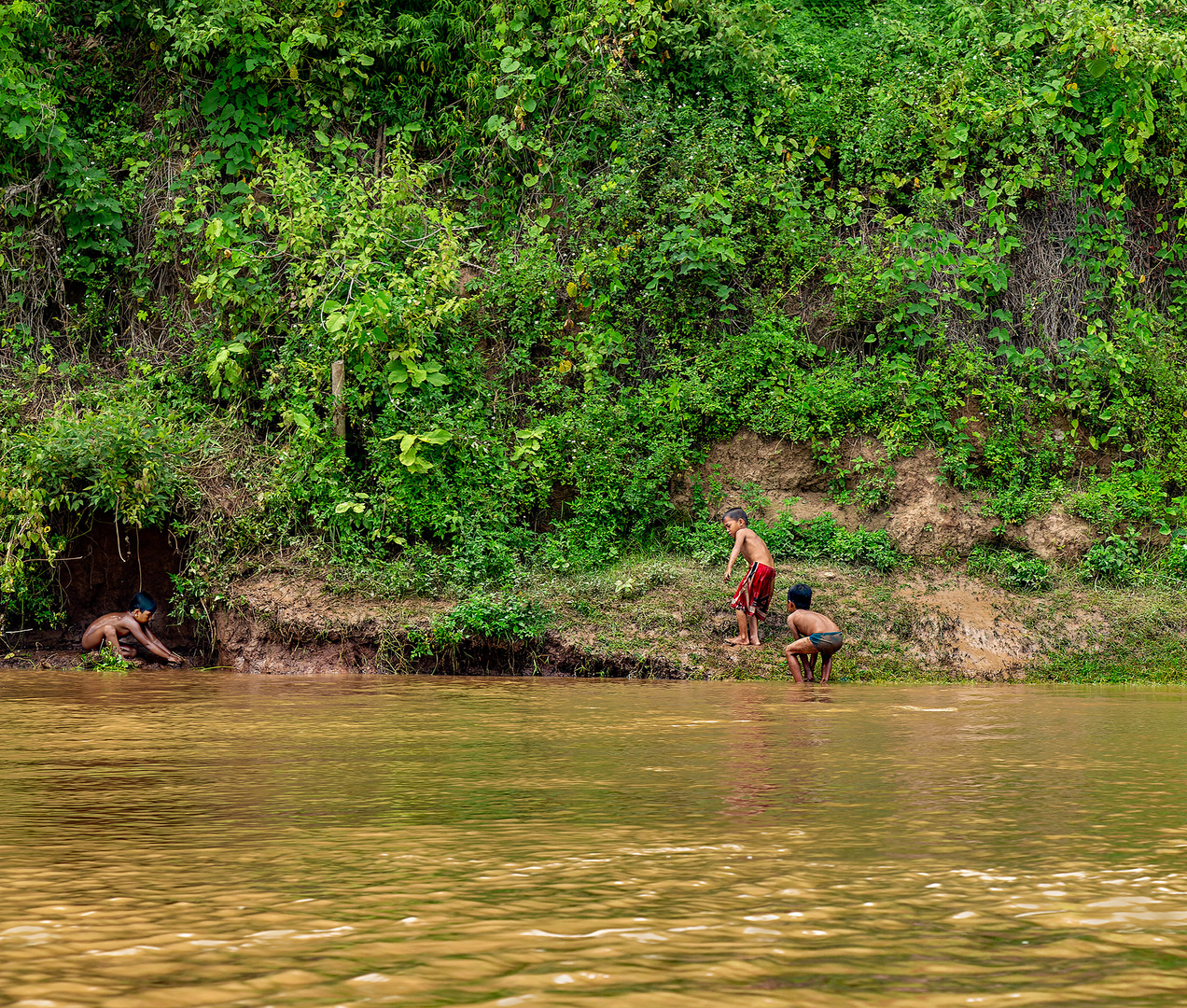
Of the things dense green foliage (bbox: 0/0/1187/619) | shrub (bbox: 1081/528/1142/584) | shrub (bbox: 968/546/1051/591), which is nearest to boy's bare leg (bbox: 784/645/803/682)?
dense green foliage (bbox: 0/0/1187/619)

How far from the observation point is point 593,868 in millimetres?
2643

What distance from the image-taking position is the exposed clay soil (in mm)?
12883

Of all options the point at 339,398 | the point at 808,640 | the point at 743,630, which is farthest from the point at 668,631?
the point at 339,398

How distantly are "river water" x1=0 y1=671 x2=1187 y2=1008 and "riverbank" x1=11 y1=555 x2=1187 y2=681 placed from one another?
5.00m

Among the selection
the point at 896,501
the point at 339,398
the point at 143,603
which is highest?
the point at 339,398

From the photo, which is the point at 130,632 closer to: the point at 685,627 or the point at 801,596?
the point at 685,627

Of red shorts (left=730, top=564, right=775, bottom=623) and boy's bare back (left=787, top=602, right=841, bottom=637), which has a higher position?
red shorts (left=730, top=564, right=775, bottom=623)

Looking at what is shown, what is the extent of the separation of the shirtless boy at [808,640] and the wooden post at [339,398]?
18.0 feet

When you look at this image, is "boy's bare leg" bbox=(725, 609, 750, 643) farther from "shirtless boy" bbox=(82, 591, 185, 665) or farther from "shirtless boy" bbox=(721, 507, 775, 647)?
"shirtless boy" bbox=(82, 591, 185, 665)

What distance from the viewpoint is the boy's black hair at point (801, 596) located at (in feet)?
35.1

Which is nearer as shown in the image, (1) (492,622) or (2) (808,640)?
(2) (808,640)

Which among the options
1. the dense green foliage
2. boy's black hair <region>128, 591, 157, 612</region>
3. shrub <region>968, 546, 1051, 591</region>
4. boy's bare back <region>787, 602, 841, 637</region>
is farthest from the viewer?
the dense green foliage

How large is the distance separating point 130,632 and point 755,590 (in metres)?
6.63

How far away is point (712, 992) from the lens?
5.73 feet
